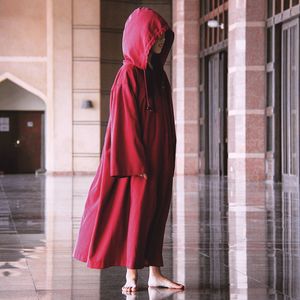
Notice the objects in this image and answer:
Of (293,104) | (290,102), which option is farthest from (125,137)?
(290,102)

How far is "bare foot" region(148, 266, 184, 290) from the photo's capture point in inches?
222

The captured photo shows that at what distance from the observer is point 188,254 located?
748 cm

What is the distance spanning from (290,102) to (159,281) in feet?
51.7

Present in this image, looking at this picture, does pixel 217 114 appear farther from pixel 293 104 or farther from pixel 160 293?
pixel 160 293

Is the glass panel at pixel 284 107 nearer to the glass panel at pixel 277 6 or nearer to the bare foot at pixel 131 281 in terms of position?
the glass panel at pixel 277 6

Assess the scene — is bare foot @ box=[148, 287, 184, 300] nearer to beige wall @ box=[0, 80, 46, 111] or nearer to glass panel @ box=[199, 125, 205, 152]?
glass panel @ box=[199, 125, 205, 152]

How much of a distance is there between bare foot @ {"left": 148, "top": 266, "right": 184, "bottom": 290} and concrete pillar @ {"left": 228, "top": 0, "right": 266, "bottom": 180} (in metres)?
16.4

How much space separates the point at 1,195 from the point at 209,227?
762 centimetres

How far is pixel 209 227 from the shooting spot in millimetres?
9945

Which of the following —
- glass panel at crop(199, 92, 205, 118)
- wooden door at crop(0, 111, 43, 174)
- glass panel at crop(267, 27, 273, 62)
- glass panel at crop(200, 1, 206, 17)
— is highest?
glass panel at crop(200, 1, 206, 17)

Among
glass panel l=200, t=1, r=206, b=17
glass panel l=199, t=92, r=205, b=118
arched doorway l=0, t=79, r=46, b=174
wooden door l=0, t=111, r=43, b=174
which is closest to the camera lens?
glass panel l=200, t=1, r=206, b=17

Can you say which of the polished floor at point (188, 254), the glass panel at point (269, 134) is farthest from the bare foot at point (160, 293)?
the glass panel at point (269, 134)

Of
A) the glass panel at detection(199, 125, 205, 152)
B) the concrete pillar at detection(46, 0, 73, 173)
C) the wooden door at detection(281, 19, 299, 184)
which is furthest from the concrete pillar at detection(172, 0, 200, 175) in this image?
the wooden door at detection(281, 19, 299, 184)

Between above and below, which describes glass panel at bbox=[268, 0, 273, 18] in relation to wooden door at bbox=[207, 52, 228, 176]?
above
